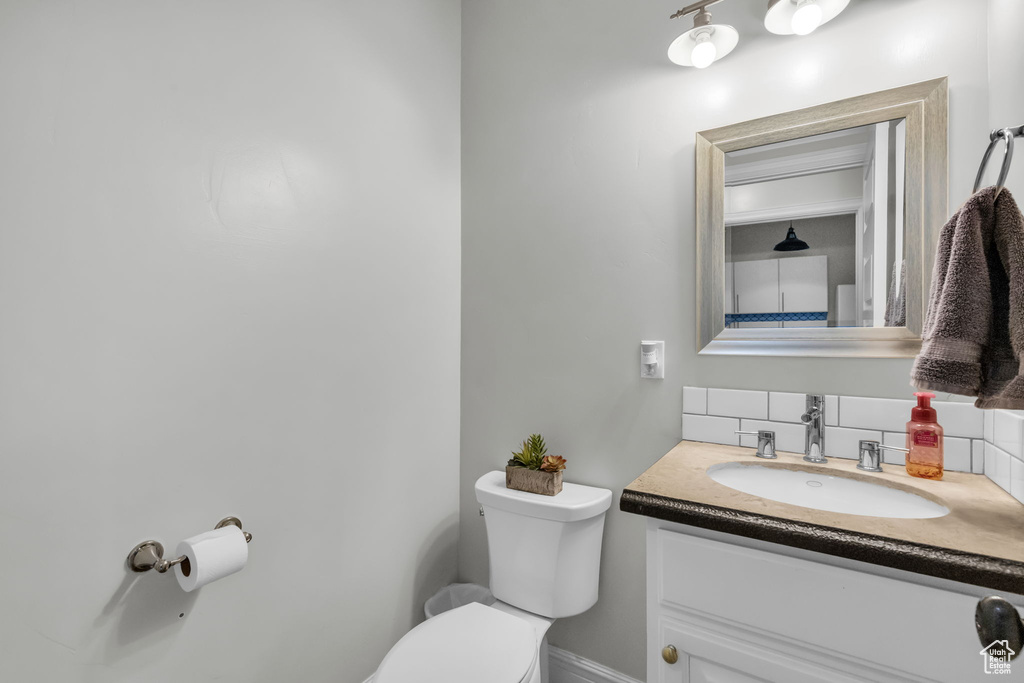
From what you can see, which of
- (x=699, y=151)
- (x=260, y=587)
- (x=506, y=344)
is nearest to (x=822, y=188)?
(x=699, y=151)

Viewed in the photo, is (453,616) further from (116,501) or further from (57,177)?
(57,177)

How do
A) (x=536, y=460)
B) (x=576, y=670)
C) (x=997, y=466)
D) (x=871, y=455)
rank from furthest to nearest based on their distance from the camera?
(x=576, y=670) < (x=536, y=460) < (x=871, y=455) < (x=997, y=466)

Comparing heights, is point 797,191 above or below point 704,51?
below

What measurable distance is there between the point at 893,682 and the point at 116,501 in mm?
1424

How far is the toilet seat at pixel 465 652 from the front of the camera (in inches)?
42.4

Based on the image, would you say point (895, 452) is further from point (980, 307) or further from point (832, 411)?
point (980, 307)

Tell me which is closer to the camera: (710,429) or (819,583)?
(819,583)

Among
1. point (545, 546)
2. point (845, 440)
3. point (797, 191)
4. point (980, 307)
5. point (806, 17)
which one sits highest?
point (806, 17)

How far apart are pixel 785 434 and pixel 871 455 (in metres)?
0.19

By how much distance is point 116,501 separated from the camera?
944 mm

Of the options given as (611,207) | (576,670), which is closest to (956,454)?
(611,207)

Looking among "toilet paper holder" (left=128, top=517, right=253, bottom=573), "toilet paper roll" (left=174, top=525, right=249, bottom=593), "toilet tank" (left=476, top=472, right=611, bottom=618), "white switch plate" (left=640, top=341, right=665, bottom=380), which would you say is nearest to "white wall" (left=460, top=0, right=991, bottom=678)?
"white switch plate" (left=640, top=341, right=665, bottom=380)

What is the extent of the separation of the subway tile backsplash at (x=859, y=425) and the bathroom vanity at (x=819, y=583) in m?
0.07

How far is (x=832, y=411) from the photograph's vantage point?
3.92 feet
